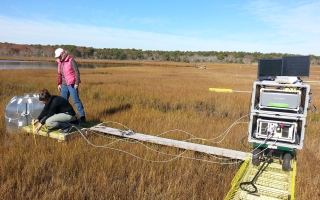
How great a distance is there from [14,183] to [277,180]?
134 inches

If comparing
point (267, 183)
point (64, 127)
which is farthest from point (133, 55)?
point (267, 183)

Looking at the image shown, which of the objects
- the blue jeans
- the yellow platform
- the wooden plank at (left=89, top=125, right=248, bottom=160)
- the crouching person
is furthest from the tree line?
the yellow platform

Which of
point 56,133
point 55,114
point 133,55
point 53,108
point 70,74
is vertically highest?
point 133,55

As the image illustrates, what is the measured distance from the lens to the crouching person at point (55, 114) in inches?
180

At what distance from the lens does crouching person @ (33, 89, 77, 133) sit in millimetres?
4575

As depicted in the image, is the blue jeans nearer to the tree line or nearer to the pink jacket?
the pink jacket

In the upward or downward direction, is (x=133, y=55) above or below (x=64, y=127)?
above

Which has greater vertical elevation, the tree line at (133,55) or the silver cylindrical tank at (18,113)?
the tree line at (133,55)

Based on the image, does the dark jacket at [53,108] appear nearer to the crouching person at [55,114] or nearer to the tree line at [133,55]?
the crouching person at [55,114]

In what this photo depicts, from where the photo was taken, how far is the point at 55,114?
471 cm

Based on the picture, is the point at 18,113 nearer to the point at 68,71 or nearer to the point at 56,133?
the point at 56,133

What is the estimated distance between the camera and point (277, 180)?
3.28m

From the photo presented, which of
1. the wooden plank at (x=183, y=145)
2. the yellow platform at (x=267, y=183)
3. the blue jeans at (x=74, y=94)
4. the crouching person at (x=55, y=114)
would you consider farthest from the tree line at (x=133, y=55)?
the yellow platform at (x=267, y=183)

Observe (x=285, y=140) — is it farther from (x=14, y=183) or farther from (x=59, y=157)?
(x=14, y=183)
